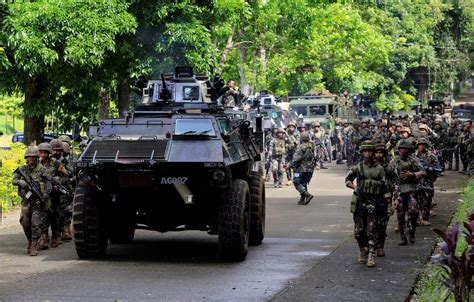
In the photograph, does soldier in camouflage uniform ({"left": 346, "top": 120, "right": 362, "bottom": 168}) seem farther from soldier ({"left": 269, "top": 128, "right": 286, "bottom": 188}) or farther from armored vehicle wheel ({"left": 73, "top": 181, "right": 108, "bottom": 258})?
armored vehicle wheel ({"left": 73, "top": 181, "right": 108, "bottom": 258})

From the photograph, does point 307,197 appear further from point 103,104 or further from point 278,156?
point 103,104

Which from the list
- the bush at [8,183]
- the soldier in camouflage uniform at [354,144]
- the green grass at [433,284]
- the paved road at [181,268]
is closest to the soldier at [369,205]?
the paved road at [181,268]

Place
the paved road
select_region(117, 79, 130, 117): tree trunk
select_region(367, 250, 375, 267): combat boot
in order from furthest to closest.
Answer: select_region(117, 79, 130, 117): tree trunk < select_region(367, 250, 375, 267): combat boot < the paved road

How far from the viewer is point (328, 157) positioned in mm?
39344

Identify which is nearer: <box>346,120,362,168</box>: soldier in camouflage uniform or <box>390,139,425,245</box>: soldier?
<box>390,139,425,245</box>: soldier

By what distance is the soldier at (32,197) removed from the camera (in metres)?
14.5

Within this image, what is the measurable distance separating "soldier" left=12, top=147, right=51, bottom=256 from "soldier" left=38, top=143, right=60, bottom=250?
212 millimetres

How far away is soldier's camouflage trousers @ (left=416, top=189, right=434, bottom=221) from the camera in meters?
17.7

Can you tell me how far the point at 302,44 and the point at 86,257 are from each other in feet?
92.1

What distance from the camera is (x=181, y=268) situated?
43.5ft

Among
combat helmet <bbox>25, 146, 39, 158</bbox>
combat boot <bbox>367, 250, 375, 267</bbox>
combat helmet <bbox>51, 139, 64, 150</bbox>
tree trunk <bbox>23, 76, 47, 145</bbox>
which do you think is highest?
tree trunk <bbox>23, 76, 47, 145</bbox>

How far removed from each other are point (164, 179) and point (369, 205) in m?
2.65

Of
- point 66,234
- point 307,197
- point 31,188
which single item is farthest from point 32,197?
point 307,197

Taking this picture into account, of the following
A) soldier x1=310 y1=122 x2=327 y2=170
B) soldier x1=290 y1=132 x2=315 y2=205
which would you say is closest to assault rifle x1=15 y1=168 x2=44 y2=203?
soldier x1=290 y1=132 x2=315 y2=205
